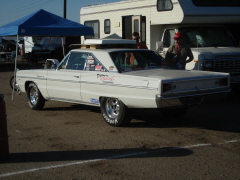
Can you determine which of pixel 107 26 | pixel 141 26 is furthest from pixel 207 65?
pixel 107 26

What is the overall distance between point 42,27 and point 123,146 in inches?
256

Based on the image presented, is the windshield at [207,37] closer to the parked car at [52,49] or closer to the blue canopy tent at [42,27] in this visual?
the blue canopy tent at [42,27]

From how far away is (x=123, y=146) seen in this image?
652 cm

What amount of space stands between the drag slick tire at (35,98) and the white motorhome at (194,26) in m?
3.43

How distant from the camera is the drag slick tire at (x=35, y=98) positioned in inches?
385

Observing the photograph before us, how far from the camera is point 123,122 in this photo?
25.5ft

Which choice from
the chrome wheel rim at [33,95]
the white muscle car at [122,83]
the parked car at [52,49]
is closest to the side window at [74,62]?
the white muscle car at [122,83]

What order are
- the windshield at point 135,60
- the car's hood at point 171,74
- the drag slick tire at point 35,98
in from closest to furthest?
1. the car's hood at point 171,74
2. the windshield at point 135,60
3. the drag slick tire at point 35,98

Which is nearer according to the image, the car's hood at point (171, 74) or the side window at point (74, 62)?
the car's hood at point (171, 74)

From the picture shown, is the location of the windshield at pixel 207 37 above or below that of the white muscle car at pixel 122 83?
above

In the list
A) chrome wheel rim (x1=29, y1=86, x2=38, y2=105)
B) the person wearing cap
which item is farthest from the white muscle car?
the person wearing cap

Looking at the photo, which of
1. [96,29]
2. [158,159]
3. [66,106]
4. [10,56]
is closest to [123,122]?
[158,159]

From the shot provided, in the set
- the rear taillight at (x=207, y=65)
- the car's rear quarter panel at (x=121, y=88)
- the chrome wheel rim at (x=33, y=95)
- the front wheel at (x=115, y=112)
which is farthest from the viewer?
the rear taillight at (x=207, y=65)

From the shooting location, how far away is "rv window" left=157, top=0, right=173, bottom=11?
11.1 metres
